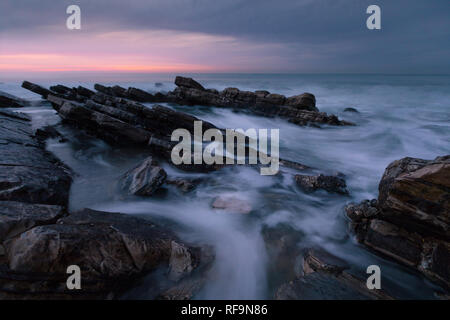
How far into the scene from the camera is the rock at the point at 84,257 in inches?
123

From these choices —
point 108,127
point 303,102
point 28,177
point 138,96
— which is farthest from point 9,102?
point 303,102

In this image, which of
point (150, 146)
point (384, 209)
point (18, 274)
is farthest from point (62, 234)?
point (150, 146)

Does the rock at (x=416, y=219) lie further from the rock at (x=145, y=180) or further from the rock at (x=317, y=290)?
the rock at (x=145, y=180)

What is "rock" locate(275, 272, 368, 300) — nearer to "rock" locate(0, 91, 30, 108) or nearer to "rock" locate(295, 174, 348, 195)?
"rock" locate(295, 174, 348, 195)

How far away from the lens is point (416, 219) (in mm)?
3932

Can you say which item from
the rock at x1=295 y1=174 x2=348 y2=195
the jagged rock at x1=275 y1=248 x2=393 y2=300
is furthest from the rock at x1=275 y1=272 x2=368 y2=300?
the rock at x1=295 y1=174 x2=348 y2=195

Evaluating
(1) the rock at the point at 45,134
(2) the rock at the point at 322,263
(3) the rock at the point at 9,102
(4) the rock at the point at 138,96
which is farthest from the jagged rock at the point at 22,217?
(4) the rock at the point at 138,96

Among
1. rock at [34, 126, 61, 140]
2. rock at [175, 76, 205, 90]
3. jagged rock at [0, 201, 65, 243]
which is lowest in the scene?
jagged rock at [0, 201, 65, 243]

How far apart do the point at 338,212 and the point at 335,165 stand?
4.81 meters

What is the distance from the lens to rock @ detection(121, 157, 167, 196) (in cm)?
628

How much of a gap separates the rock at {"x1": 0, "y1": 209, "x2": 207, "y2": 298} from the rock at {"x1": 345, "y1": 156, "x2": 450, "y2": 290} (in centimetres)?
335

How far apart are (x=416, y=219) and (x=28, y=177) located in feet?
24.6

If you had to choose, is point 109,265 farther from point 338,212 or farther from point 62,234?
point 338,212

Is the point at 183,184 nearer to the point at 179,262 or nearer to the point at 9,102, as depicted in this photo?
the point at 179,262
